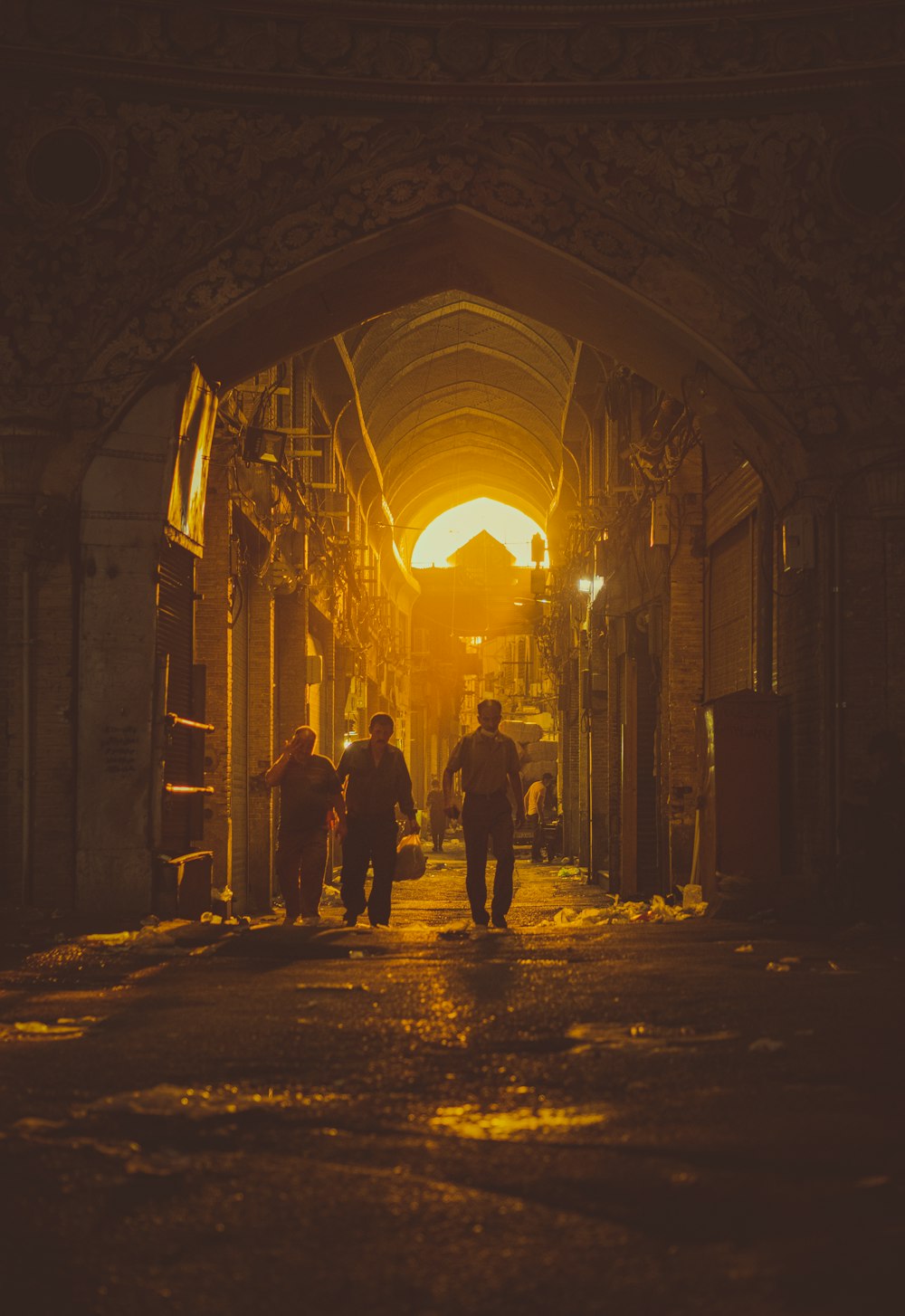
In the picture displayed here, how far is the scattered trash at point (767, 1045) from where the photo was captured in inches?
189

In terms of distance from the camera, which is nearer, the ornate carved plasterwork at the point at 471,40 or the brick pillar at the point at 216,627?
the ornate carved plasterwork at the point at 471,40

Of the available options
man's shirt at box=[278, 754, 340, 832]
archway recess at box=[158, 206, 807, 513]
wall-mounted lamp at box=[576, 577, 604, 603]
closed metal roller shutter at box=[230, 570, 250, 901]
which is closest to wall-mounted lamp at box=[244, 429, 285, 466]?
closed metal roller shutter at box=[230, 570, 250, 901]

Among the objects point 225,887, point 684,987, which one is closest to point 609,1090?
point 684,987

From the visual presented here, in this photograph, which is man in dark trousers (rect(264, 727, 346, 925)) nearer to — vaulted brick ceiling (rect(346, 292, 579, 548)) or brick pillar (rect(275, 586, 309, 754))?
brick pillar (rect(275, 586, 309, 754))

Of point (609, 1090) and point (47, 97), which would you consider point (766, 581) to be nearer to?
point (47, 97)

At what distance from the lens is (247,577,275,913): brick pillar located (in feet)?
55.2

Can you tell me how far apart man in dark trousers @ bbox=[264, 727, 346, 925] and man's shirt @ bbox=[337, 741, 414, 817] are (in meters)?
0.45

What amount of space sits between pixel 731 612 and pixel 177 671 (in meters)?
5.06

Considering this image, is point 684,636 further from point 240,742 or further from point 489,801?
point 489,801

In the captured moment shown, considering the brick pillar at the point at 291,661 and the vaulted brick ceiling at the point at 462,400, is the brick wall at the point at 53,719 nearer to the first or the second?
the brick pillar at the point at 291,661

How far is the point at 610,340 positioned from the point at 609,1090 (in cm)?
968

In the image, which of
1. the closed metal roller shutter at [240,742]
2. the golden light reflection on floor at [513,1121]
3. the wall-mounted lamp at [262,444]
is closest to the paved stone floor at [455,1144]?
the golden light reflection on floor at [513,1121]

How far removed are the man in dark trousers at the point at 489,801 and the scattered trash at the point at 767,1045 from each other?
570 cm

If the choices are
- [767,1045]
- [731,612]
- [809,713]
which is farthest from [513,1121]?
[731,612]
